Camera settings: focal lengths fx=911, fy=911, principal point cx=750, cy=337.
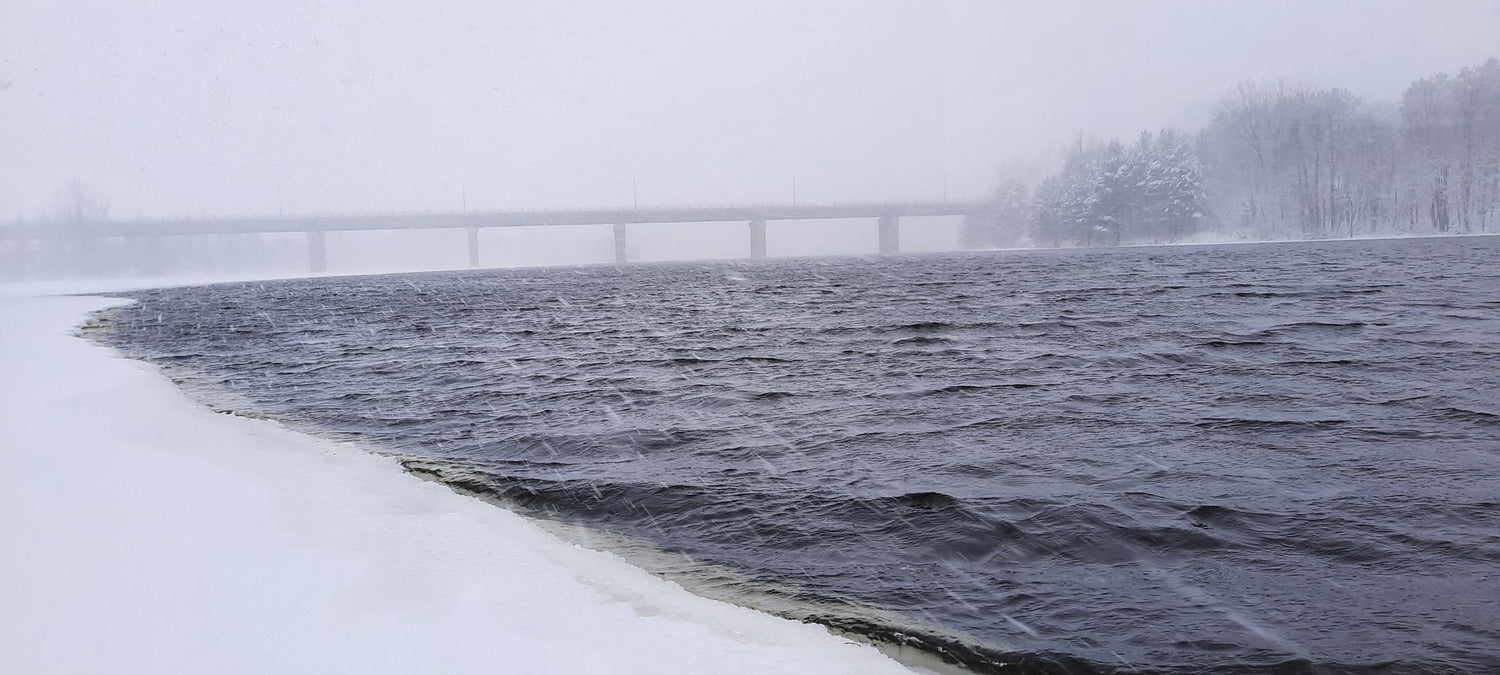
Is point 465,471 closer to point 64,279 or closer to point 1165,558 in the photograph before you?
point 1165,558

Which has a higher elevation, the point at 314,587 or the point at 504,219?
the point at 504,219

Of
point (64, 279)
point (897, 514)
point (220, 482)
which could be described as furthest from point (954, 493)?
point (64, 279)

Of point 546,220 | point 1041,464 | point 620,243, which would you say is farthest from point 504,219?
point 1041,464

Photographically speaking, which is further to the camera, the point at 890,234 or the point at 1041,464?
the point at 890,234

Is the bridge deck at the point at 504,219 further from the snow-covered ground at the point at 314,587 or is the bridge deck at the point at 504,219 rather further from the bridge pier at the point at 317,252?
the snow-covered ground at the point at 314,587

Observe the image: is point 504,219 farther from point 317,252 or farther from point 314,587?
point 314,587

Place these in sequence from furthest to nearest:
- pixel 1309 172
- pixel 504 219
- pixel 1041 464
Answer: pixel 504 219 → pixel 1309 172 → pixel 1041 464

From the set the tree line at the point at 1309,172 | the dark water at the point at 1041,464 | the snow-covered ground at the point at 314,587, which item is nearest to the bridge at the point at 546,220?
the tree line at the point at 1309,172

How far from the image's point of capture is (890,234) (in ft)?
472

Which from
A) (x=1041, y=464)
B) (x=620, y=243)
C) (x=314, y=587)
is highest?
(x=620, y=243)

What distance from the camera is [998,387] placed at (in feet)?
36.2

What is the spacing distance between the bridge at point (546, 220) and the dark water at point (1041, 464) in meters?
106

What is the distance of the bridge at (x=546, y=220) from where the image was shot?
108062 mm

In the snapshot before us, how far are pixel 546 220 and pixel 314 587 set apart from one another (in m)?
129
